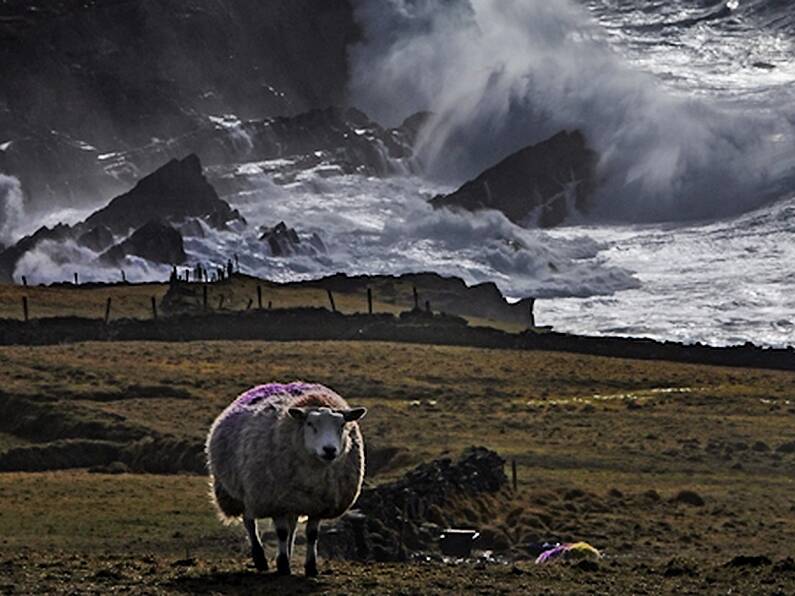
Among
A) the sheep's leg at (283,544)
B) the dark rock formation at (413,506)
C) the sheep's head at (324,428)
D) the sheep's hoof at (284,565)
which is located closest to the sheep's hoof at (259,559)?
the sheep's leg at (283,544)

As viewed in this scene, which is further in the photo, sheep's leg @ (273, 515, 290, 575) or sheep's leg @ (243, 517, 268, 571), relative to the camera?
sheep's leg @ (243, 517, 268, 571)

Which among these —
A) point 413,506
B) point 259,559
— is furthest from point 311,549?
point 413,506

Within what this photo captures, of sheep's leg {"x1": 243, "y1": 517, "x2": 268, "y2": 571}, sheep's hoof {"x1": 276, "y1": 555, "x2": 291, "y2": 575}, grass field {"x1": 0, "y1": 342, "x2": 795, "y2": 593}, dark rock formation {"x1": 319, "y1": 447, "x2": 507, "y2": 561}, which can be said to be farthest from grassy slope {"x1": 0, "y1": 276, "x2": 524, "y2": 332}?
sheep's hoof {"x1": 276, "y1": 555, "x2": 291, "y2": 575}

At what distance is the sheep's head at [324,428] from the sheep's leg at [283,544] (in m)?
1.16

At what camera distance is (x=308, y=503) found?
25.6 metres

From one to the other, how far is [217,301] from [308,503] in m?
95.7

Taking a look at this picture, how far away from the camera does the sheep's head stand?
24.6 m

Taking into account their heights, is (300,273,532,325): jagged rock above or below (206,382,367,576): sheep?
above

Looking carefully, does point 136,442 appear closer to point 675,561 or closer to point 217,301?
point 675,561

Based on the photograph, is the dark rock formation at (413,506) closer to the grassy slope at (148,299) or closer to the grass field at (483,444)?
Answer: the grass field at (483,444)

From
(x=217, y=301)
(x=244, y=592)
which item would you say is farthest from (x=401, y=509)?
(x=217, y=301)

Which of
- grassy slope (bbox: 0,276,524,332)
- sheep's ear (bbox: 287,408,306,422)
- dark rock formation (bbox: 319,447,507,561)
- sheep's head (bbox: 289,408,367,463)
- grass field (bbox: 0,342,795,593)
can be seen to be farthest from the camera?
grassy slope (bbox: 0,276,524,332)

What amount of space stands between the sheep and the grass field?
28.0 inches

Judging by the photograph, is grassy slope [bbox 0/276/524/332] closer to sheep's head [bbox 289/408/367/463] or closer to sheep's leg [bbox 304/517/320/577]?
sheep's leg [bbox 304/517/320/577]
